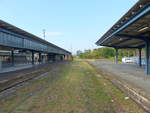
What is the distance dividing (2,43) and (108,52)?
105 metres

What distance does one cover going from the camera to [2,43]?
73.8 feet

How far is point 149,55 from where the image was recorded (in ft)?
70.2

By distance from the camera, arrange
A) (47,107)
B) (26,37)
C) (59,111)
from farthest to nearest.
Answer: (26,37)
(47,107)
(59,111)

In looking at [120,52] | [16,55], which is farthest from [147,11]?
[120,52]

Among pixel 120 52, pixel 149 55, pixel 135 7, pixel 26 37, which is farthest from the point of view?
pixel 120 52

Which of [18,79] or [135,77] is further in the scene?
[135,77]

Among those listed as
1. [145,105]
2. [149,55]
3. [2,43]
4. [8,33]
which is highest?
[8,33]

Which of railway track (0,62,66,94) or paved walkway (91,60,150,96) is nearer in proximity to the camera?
paved walkway (91,60,150,96)

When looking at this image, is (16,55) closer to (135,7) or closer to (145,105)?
(135,7)

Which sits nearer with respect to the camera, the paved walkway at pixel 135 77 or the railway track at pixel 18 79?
the paved walkway at pixel 135 77

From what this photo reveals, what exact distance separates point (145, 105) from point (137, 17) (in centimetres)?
729

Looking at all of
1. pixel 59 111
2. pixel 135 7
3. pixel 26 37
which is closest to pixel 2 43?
pixel 26 37

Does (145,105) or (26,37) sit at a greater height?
(26,37)

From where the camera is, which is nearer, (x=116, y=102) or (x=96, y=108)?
(x=96, y=108)
